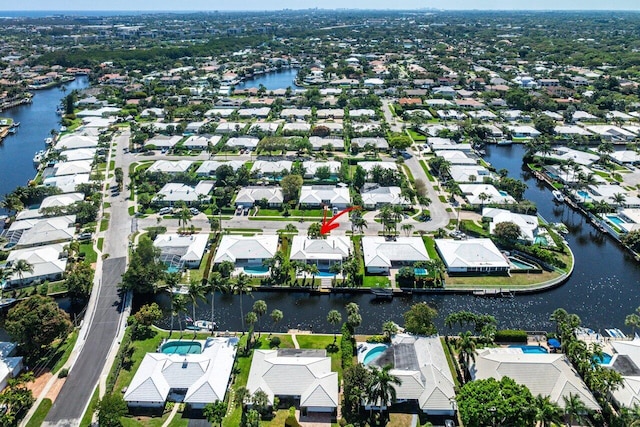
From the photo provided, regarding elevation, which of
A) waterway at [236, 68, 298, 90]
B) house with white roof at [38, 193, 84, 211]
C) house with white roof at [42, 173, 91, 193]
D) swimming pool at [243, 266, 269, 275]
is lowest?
swimming pool at [243, 266, 269, 275]

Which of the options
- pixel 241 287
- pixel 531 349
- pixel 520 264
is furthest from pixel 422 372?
pixel 520 264

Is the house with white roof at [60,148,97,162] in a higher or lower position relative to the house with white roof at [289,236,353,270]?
higher

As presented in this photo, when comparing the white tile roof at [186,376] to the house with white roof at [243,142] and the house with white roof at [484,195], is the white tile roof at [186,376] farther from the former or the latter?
the house with white roof at [243,142]

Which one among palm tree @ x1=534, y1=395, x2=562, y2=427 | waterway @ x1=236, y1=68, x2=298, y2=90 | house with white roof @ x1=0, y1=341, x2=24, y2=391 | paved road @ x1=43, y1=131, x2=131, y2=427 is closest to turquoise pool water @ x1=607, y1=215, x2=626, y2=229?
palm tree @ x1=534, y1=395, x2=562, y2=427

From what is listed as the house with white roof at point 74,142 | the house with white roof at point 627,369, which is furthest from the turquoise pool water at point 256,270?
the house with white roof at point 74,142

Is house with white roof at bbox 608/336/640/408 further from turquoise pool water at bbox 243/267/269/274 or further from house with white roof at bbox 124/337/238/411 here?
turquoise pool water at bbox 243/267/269/274

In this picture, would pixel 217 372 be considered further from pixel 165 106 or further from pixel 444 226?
pixel 165 106

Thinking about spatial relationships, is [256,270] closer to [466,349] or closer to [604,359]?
[466,349]
